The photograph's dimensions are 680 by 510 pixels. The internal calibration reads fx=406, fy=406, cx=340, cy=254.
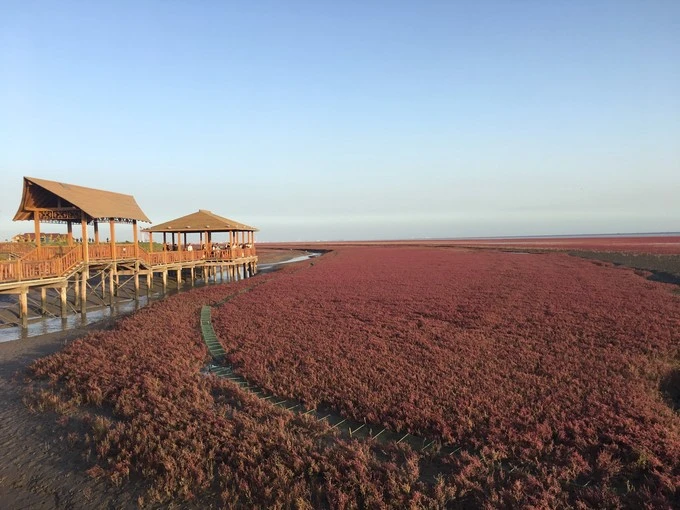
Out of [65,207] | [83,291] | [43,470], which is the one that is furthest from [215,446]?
[65,207]

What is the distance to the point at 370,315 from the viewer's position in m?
16.4

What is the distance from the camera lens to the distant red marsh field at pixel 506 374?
5.72 metres

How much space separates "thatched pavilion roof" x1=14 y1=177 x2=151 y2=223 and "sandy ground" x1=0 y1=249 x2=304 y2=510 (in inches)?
597

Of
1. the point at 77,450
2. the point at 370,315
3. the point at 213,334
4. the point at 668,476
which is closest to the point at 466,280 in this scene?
the point at 370,315

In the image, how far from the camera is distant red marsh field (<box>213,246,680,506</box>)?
5.72 m

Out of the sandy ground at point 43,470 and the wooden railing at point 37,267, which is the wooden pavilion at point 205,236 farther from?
the sandy ground at point 43,470

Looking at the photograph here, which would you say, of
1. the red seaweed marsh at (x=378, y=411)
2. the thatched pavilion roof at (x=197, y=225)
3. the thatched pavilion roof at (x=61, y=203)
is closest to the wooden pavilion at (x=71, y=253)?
the thatched pavilion roof at (x=61, y=203)

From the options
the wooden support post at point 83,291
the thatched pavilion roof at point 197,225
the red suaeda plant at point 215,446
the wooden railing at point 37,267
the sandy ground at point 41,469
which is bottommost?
the sandy ground at point 41,469

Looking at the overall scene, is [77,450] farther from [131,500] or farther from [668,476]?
[668,476]

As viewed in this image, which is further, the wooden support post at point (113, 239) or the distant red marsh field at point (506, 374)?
the wooden support post at point (113, 239)

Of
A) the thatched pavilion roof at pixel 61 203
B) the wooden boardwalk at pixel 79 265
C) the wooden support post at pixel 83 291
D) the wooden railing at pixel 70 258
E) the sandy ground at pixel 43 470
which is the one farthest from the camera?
the wooden support post at pixel 83 291

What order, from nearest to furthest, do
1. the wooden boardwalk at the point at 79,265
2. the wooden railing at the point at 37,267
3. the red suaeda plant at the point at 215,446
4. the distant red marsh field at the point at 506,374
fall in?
the red suaeda plant at the point at 215,446
the distant red marsh field at the point at 506,374
the wooden railing at the point at 37,267
the wooden boardwalk at the point at 79,265

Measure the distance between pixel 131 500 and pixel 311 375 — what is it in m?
4.67

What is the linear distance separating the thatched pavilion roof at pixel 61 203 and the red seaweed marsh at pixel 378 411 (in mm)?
9904
